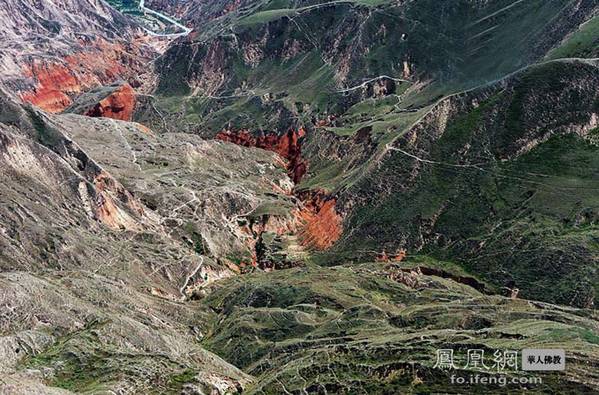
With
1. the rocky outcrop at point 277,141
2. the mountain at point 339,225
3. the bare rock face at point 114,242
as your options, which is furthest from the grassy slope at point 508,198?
the rocky outcrop at point 277,141

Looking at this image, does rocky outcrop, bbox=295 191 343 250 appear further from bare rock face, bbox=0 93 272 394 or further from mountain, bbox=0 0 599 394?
bare rock face, bbox=0 93 272 394

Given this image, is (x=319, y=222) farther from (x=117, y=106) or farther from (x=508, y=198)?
(x=117, y=106)

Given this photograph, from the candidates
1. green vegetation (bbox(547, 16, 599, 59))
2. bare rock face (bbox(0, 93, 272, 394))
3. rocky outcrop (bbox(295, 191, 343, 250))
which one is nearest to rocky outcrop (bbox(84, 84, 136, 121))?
bare rock face (bbox(0, 93, 272, 394))

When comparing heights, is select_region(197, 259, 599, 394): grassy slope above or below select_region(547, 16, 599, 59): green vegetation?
below

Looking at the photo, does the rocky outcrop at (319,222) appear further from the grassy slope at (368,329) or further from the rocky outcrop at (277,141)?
the rocky outcrop at (277,141)

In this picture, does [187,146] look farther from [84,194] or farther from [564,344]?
[564,344]

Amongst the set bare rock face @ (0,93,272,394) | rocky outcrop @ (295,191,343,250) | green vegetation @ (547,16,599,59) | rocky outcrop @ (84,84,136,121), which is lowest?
rocky outcrop @ (295,191,343,250)

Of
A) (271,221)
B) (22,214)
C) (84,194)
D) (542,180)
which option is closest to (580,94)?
(542,180)

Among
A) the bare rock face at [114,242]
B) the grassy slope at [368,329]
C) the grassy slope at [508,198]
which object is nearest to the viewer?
the grassy slope at [368,329]

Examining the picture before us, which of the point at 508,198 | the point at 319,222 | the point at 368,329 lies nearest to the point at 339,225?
the point at 319,222
